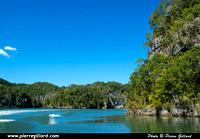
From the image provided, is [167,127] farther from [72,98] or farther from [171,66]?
[72,98]

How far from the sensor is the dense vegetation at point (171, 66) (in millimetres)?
33781

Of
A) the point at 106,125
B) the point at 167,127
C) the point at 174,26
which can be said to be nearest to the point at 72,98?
the point at 174,26

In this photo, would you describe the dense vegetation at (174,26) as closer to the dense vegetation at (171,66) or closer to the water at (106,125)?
the dense vegetation at (171,66)

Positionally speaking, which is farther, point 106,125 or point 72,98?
point 72,98

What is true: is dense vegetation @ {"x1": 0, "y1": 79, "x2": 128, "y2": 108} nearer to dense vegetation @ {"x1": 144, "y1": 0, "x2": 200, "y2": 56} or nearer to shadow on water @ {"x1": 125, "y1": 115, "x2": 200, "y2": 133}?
dense vegetation @ {"x1": 144, "y1": 0, "x2": 200, "y2": 56}

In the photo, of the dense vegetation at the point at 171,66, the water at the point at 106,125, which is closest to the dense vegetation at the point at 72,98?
the dense vegetation at the point at 171,66

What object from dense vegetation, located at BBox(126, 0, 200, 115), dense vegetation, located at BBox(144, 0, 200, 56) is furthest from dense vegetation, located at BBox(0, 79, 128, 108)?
dense vegetation, located at BBox(144, 0, 200, 56)

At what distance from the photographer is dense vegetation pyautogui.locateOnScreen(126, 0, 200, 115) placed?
33.8 metres

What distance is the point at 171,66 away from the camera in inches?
1428

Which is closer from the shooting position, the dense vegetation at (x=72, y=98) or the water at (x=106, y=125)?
the water at (x=106, y=125)

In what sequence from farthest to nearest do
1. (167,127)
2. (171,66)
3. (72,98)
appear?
(72,98) < (171,66) < (167,127)

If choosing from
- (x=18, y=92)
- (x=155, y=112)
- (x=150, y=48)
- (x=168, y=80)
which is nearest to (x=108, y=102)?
(x=18, y=92)

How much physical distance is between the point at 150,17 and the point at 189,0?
14.4m

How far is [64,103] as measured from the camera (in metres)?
147
